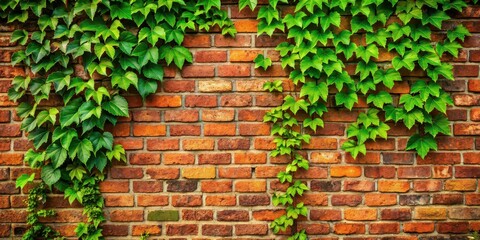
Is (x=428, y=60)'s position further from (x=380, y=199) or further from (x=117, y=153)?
(x=117, y=153)

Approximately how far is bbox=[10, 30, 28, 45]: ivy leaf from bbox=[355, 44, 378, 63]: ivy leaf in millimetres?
1849

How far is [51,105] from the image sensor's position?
2098mm

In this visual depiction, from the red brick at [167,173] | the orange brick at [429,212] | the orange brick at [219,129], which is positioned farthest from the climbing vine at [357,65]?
the red brick at [167,173]

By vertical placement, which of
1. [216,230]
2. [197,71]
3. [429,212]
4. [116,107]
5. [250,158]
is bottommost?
[216,230]

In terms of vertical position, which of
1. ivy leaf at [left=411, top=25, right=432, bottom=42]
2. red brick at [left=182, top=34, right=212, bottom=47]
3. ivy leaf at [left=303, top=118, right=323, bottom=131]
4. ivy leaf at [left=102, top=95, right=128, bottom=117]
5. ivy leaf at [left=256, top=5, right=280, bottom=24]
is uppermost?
ivy leaf at [left=256, top=5, right=280, bottom=24]

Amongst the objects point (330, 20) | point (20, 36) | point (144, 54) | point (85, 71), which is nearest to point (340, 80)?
point (330, 20)

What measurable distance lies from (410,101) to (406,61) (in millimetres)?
223

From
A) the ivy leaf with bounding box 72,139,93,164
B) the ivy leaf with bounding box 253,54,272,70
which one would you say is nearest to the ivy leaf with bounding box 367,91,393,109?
the ivy leaf with bounding box 253,54,272,70

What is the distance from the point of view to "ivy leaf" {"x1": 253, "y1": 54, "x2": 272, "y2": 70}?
205cm

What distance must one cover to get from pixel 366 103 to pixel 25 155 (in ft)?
6.41

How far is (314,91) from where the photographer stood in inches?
80.3

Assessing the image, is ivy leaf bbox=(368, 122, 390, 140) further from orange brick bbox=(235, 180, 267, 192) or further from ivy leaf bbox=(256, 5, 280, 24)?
ivy leaf bbox=(256, 5, 280, 24)

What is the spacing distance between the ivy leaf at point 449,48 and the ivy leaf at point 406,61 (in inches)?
6.0

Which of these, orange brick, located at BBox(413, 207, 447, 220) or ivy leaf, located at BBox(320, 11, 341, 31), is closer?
ivy leaf, located at BBox(320, 11, 341, 31)
